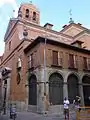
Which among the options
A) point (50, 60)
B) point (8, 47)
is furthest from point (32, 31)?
point (50, 60)

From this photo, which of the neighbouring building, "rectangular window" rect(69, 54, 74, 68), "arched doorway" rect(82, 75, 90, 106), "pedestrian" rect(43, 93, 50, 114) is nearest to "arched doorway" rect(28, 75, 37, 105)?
the neighbouring building

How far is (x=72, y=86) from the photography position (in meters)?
20.0

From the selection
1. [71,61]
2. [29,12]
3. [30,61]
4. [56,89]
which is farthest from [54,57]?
[29,12]

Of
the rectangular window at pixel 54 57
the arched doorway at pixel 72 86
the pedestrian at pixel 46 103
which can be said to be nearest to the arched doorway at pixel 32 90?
the pedestrian at pixel 46 103

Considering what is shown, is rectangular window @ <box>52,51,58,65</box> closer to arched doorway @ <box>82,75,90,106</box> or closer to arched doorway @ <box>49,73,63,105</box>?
arched doorway @ <box>49,73,63,105</box>

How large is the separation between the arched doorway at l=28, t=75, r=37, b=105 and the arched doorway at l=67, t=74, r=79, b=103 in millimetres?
4019

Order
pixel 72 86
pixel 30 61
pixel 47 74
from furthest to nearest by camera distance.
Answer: pixel 30 61, pixel 72 86, pixel 47 74

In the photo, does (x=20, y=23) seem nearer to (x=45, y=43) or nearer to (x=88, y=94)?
(x=45, y=43)

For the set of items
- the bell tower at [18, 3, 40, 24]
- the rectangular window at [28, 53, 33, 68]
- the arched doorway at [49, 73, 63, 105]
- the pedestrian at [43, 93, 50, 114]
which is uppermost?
the bell tower at [18, 3, 40, 24]

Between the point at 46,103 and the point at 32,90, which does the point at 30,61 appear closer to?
the point at 32,90

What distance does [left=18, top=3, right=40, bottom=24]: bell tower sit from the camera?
103 ft

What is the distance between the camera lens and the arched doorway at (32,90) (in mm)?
18828

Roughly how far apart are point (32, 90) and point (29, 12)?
18.2 meters

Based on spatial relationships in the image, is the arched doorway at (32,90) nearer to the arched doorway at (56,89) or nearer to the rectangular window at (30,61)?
the rectangular window at (30,61)
